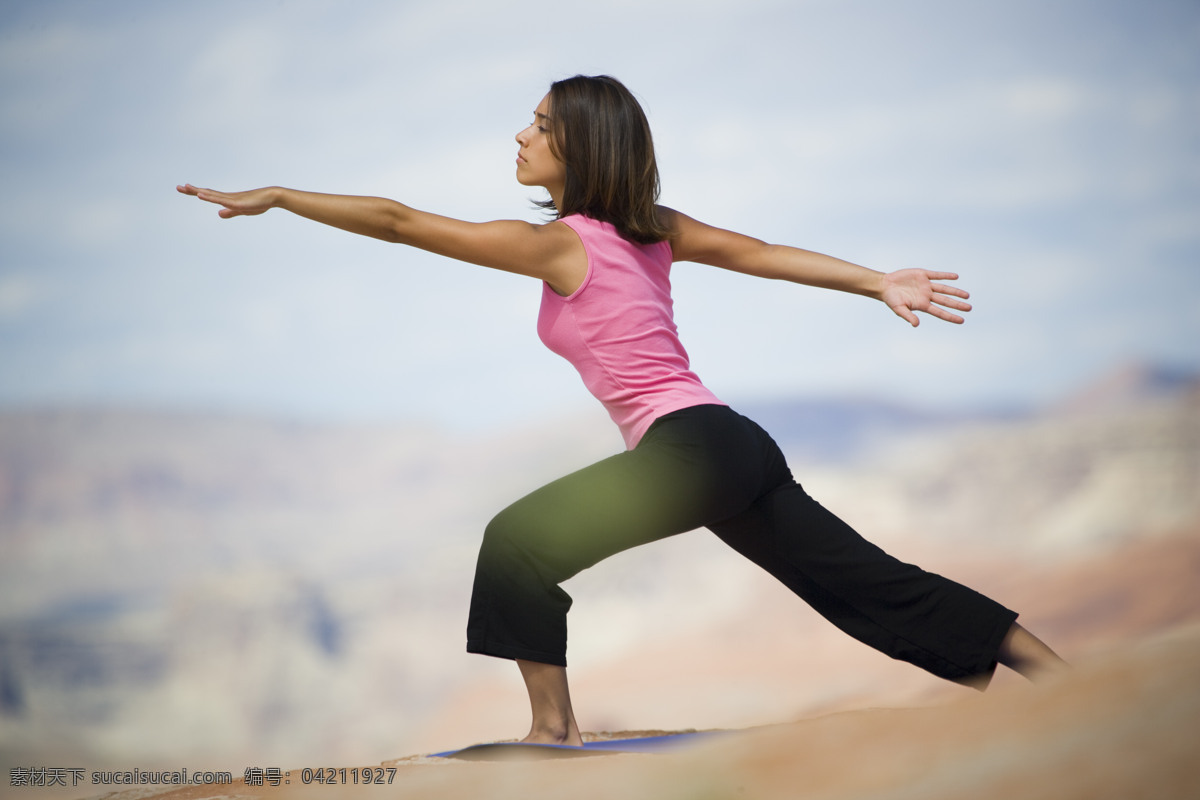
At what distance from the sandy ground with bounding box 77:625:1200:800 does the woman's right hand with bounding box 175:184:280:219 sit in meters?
0.93

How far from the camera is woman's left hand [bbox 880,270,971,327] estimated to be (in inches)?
83.0

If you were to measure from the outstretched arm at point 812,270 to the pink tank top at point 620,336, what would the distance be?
0.65ft

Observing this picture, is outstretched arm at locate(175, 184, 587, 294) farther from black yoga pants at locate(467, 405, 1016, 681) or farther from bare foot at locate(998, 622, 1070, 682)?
bare foot at locate(998, 622, 1070, 682)

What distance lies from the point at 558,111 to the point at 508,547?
82 centimetres

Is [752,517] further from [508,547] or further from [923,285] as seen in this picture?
[923,285]

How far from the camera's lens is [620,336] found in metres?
1.92

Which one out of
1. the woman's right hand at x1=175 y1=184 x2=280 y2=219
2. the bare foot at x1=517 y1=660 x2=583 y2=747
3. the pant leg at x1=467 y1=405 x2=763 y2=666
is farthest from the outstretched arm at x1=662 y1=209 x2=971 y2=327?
the bare foot at x1=517 y1=660 x2=583 y2=747

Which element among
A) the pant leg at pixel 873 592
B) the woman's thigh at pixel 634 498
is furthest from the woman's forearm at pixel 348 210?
the pant leg at pixel 873 592

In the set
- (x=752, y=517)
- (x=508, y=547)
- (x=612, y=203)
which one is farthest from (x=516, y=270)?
(x=752, y=517)

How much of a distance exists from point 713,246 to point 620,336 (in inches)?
16.2

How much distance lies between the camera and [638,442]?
1930 mm

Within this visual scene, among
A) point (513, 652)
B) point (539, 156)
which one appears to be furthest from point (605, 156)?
point (513, 652)

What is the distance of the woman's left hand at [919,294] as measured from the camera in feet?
6.92

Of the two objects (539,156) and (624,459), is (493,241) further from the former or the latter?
(624,459)
